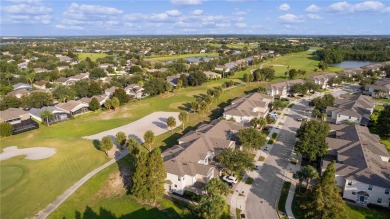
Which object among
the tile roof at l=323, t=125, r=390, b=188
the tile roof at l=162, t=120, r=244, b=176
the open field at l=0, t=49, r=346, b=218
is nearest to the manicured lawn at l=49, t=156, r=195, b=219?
the open field at l=0, t=49, r=346, b=218

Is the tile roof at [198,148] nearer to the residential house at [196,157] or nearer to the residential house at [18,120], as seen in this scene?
the residential house at [196,157]

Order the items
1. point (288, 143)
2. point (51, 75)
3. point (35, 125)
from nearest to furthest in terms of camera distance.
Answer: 1. point (288, 143)
2. point (35, 125)
3. point (51, 75)

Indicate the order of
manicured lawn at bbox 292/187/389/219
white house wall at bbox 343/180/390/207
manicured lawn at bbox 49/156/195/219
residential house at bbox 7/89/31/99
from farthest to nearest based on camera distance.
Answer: residential house at bbox 7/89/31/99, white house wall at bbox 343/180/390/207, manicured lawn at bbox 49/156/195/219, manicured lawn at bbox 292/187/389/219

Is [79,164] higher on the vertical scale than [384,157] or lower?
lower

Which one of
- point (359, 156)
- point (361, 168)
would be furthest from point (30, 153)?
point (359, 156)

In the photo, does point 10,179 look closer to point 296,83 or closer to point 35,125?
point 35,125

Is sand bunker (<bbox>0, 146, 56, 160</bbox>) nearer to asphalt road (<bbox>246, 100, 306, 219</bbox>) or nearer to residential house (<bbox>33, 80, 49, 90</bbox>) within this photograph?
asphalt road (<bbox>246, 100, 306, 219</bbox>)

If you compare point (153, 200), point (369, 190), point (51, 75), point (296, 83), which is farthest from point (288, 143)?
point (51, 75)

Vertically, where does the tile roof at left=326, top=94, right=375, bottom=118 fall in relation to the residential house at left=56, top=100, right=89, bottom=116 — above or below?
above
